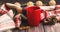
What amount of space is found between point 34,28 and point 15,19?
13 cm

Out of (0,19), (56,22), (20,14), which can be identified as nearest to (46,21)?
(56,22)

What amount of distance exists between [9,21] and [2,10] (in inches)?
6.6

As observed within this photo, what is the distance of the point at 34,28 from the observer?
86 cm

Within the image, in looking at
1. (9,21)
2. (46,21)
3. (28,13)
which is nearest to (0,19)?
(9,21)

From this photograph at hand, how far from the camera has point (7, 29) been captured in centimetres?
80

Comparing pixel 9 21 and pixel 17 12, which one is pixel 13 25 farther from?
pixel 17 12

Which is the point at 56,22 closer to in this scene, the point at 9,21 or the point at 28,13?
the point at 28,13

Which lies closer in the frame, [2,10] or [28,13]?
[28,13]

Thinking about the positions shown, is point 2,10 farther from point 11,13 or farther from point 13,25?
point 13,25

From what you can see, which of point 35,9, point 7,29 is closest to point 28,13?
point 35,9

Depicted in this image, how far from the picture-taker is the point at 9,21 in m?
0.85

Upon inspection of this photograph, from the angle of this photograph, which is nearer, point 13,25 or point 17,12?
point 13,25

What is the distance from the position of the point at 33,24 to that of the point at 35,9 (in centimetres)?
10

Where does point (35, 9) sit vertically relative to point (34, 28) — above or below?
above
